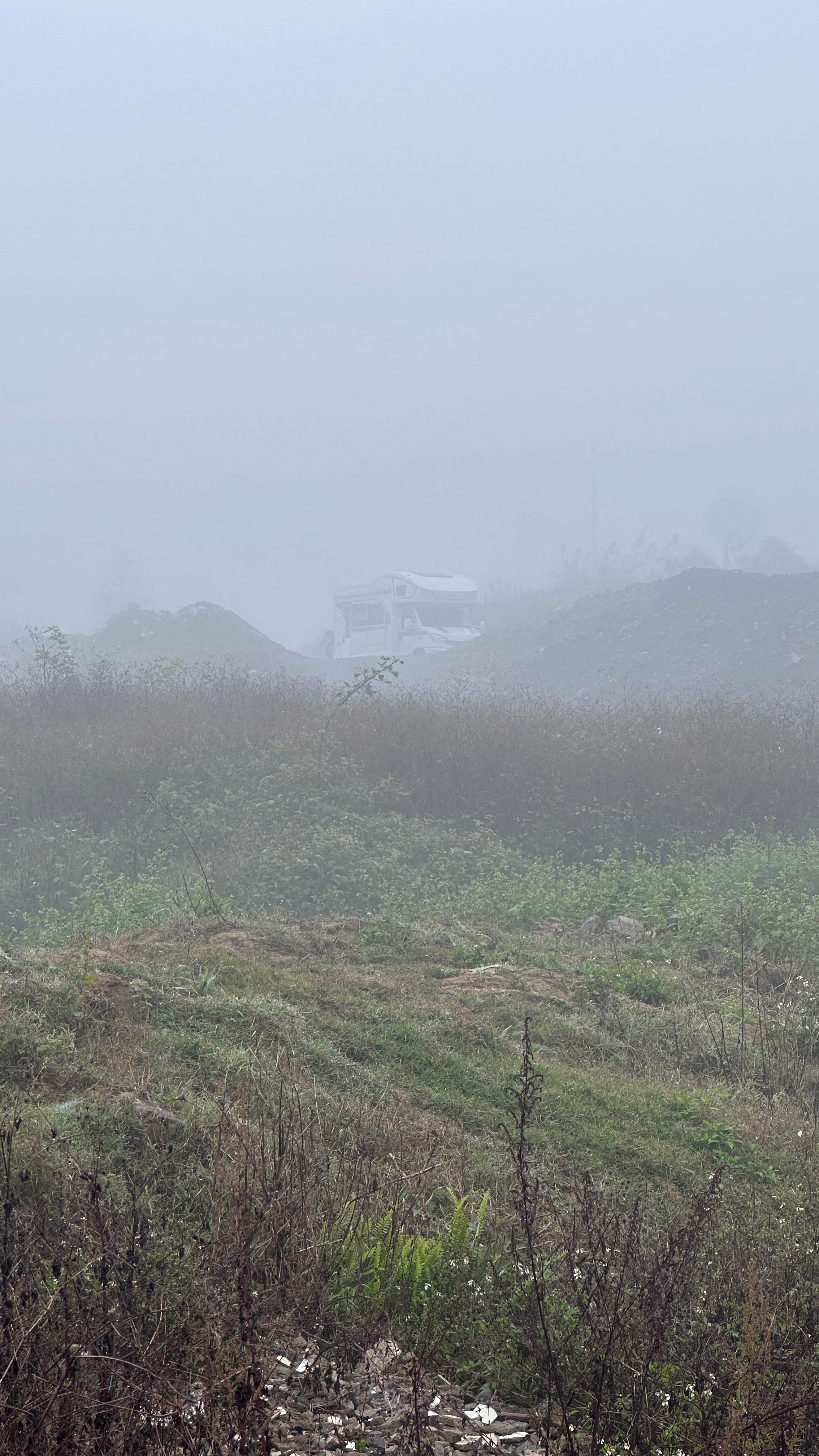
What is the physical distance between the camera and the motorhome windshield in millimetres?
36688

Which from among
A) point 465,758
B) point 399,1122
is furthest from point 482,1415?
point 465,758

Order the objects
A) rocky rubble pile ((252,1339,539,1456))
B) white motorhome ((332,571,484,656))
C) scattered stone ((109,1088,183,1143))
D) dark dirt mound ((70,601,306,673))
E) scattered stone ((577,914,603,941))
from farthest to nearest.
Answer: white motorhome ((332,571,484,656)) < dark dirt mound ((70,601,306,673)) < scattered stone ((577,914,603,941)) < scattered stone ((109,1088,183,1143)) < rocky rubble pile ((252,1339,539,1456))

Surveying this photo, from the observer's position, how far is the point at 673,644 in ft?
94.7

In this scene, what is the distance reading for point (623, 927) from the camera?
29.7ft

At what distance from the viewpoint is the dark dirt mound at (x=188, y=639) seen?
3259 centimetres

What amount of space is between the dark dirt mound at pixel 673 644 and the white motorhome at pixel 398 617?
1981mm

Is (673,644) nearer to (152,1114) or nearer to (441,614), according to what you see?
(441,614)

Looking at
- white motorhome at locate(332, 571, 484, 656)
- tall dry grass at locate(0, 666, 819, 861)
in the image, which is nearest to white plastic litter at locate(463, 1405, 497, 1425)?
tall dry grass at locate(0, 666, 819, 861)

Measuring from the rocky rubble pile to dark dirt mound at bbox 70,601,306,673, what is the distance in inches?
1145

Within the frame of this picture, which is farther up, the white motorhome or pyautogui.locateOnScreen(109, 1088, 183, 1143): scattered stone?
the white motorhome

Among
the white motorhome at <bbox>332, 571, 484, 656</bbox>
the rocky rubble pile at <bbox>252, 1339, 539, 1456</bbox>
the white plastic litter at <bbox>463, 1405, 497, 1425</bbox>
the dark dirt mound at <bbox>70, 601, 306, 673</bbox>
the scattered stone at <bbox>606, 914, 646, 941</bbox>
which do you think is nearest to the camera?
the rocky rubble pile at <bbox>252, 1339, 539, 1456</bbox>

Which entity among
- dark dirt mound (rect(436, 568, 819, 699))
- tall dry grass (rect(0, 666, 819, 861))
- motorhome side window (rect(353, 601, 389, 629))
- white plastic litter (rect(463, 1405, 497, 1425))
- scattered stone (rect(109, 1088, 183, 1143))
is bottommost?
white plastic litter (rect(463, 1405, 497, 1425))

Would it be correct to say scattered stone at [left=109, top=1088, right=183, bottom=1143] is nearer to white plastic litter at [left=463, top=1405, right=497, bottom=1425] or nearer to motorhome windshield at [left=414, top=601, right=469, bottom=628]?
white plastic litter at [left=463, top=1405, right=497, bottom=1425]

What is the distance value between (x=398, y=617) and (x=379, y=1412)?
113 feet
